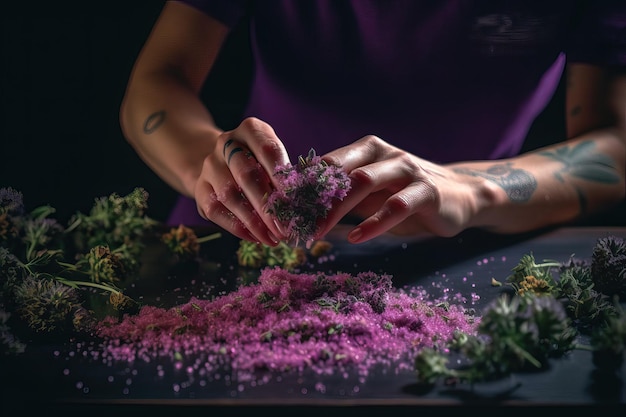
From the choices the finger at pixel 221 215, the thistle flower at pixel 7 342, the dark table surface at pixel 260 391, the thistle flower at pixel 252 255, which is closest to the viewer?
the dark table surface at pixel 260 391

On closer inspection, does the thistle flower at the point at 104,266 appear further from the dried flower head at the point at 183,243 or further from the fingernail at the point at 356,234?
the fingernail at the point at 356,234

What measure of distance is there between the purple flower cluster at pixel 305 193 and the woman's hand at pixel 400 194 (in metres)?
0.03

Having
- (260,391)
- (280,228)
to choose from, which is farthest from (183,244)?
(260,391)

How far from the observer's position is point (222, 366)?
2.15 feet

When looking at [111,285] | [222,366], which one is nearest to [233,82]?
[111,285]

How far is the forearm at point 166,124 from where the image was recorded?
118 cm

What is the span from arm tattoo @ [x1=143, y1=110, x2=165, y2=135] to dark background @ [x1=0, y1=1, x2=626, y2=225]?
6 centimetres

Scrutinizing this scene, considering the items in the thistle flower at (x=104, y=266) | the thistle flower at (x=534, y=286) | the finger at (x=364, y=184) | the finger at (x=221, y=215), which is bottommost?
the thistle flower at (x=104, y=266)

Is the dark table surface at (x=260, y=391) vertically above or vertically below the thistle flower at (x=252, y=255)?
above

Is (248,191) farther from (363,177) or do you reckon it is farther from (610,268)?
(610,268)

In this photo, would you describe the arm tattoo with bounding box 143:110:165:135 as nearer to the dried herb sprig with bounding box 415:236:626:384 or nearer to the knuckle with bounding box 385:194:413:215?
the knuckle with bounding box 385:194:413:215

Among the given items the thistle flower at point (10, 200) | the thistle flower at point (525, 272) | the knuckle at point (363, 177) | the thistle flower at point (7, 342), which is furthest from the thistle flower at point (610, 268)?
the thistle flower at point (10, 200)

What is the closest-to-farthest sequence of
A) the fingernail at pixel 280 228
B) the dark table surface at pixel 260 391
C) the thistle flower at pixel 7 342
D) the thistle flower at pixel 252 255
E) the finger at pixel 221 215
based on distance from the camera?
the dark table surface at pixel 260 391 → the thistle flower at pixel 7 342 → the fingernail at pixel 280 228 → the finger at pixel 221 215 → the thistle flower at pixel 252 255

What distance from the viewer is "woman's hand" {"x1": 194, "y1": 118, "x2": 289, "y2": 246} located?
0.83 m
